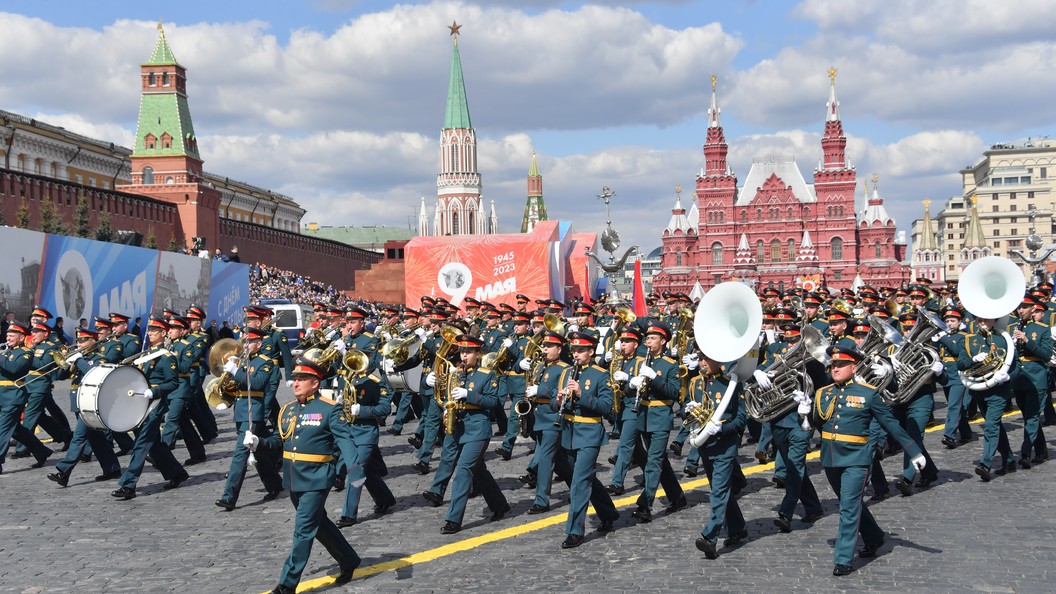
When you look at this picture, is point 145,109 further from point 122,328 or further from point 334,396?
point 334,396

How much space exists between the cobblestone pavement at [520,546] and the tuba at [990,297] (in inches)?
49.6

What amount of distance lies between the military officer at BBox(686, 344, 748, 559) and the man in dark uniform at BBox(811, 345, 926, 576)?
72 cm

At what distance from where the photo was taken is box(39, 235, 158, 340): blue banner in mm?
27188

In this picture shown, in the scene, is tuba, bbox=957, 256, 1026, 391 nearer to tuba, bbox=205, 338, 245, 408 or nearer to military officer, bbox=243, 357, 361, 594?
military officer, bbox=243, 357, 361, 594

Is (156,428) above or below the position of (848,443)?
below

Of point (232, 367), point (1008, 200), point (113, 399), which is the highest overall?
point (1008, 200)

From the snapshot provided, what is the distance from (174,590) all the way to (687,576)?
4.18 meters

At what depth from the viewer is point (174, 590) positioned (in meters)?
8.50

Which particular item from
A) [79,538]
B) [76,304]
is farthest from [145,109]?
[79,538]

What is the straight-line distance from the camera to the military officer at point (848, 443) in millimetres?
8633

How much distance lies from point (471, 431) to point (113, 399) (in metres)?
4.72

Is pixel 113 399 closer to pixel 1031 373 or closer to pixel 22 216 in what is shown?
pixel 1031 373

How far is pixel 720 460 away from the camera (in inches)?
374

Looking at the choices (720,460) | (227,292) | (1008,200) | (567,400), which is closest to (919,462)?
(720,460)
